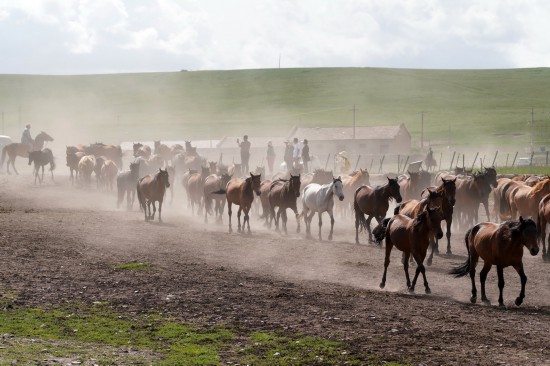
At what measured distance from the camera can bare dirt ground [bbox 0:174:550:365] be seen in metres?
14.2

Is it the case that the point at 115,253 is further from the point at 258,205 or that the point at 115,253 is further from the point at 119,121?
the point at 119,121

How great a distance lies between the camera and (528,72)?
17988cm

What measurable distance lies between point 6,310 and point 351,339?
5875 millimetres

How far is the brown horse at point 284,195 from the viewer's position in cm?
3178

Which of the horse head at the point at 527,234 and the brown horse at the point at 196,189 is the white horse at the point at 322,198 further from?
the horse head at the point at 527,234

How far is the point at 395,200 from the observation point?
110 ft

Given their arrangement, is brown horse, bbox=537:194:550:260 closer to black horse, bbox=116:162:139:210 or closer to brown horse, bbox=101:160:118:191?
black horse, bbox=116:162:139:210

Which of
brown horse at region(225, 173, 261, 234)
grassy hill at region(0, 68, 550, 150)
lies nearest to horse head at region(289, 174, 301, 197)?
brown horse at region(225, 173, 261, 234)

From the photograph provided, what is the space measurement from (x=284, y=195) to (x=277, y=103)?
129364mm

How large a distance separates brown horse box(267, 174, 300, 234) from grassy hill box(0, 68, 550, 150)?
8430 centimetres

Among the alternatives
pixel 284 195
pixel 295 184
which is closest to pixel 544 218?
pixel 295 184

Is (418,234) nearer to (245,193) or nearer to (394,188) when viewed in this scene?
(394,188)

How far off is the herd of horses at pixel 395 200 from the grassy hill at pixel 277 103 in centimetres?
7656

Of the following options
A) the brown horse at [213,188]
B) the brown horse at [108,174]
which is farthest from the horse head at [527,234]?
the brown horse at [108,174]
